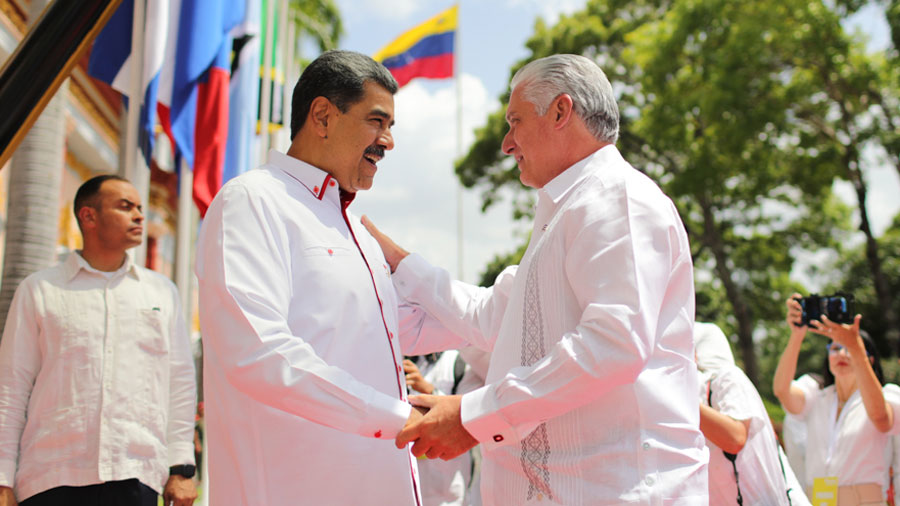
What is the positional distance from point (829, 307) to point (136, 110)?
17.0 feet

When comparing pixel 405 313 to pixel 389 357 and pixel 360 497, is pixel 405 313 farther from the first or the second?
pixel 360 497

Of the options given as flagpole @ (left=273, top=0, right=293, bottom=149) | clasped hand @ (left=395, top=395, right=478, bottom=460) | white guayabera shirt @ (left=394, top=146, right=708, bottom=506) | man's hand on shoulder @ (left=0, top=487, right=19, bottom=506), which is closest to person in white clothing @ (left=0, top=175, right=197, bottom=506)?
man's hand on shoulder @ (left=0, top=487, right=19, bottom=506)

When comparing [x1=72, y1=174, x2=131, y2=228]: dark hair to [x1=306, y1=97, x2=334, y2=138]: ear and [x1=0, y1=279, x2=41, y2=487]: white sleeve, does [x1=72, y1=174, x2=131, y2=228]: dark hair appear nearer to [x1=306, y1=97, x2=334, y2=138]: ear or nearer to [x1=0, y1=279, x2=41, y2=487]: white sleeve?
[x1=0, y1=279, x2=41, y2=487]: white sleeve

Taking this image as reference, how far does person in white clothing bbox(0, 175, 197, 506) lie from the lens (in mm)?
3473

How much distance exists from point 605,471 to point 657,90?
649 inches

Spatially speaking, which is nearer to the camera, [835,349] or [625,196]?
[625,196]

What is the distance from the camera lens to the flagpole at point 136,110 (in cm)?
613

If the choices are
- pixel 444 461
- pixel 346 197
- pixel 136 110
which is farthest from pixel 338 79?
pixel 136 110

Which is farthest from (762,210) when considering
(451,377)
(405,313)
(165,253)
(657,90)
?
(405,313)

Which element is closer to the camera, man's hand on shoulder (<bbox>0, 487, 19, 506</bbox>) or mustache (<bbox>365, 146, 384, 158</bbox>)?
mustache (<bbox>365, 146, 384, 158</bbox>)

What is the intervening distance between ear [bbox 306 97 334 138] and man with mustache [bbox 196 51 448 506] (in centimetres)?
1

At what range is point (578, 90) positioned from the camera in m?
2.60

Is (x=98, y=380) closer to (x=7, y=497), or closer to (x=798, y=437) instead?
(x=7, y=497)

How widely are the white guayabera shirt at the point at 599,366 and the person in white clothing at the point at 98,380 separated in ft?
6.36
